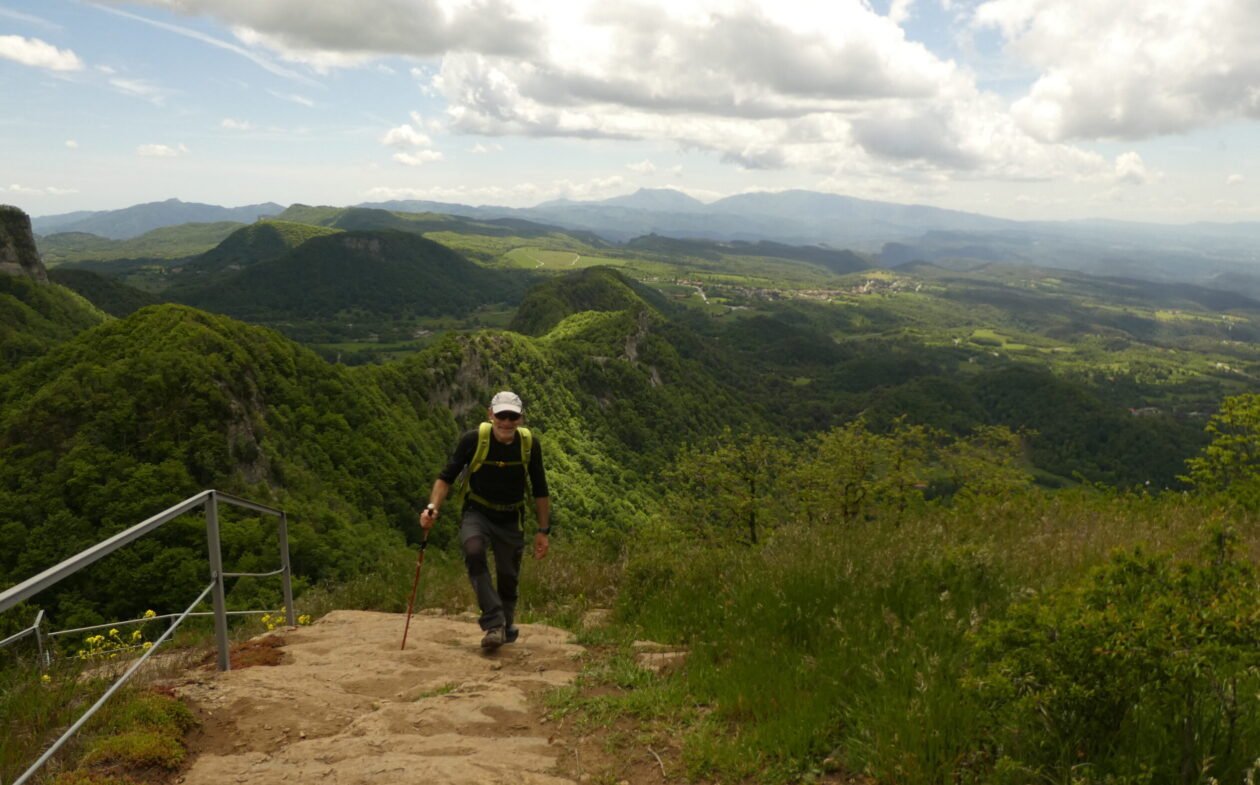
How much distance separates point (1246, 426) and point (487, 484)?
18173 millimetres

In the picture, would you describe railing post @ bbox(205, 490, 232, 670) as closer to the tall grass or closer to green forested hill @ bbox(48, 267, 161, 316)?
the tall grass

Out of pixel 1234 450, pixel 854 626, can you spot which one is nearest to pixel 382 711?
pixel 854 626

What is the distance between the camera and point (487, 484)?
23.7ft

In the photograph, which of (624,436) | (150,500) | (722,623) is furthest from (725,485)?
(624,436)

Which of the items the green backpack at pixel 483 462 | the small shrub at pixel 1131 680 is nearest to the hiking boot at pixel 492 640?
the green backpack at pixel 483 462

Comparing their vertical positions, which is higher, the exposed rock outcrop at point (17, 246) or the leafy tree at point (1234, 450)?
the exposed rock outcrop at point (17, 246)

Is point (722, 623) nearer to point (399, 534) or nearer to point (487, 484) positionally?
point (487, 484)

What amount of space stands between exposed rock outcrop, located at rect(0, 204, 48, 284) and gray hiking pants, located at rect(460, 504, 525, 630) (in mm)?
130933

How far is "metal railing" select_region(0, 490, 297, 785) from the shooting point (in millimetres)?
2973

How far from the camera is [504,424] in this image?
7.11 m

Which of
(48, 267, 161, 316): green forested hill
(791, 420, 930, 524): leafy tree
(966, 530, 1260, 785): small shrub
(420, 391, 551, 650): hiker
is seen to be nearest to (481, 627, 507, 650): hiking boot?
(420, 391, 551, 650): hiker

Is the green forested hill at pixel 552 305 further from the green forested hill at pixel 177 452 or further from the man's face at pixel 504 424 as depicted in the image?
the man's face at pixel 504 424

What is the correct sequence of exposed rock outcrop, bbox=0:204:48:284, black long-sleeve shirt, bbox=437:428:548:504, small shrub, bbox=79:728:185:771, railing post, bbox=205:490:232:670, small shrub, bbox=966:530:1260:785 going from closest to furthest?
small shrub, bbox=966:530:1260:785, small shrub, bbox=79:728:185:771, railing post, bbox=205:490:232:670, black long-sleeve shirt, bbox=437:428:548:504, exposed rock outcrop, bbox=0:204:48:284

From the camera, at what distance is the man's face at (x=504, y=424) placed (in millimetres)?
7086
